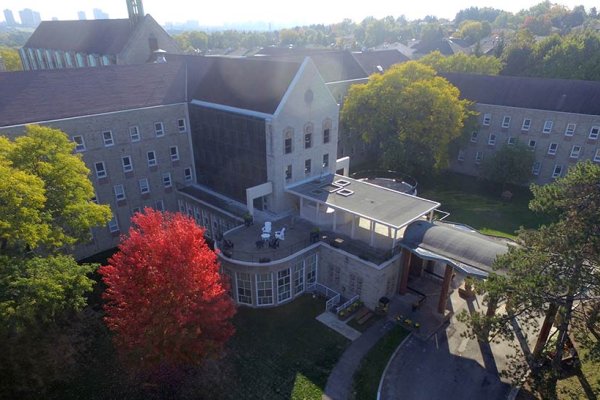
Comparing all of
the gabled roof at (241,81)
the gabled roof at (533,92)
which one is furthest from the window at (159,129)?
the gabled roof at (533,92)

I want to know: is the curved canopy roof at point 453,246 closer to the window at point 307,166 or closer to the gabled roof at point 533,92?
the window at point 307,166

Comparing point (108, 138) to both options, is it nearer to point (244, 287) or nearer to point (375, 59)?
point (244, 287)

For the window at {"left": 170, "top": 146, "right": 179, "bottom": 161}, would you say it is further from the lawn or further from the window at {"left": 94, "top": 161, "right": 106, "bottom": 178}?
the lawn

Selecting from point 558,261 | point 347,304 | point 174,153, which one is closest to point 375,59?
point 174,153

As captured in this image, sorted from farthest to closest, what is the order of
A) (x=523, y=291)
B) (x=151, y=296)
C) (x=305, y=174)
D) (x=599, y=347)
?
(x=305, y=174), (x=151, y=296), (x=523, y=291), (x=599, y=347)

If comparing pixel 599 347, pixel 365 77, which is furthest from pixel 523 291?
pixel 365 77

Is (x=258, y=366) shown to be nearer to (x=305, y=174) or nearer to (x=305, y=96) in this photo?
(x=305, y=174)

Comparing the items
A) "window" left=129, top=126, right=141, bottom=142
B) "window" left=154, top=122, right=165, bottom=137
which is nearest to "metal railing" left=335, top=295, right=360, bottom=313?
"window" left=154, top=122, right=165, bottom=137
